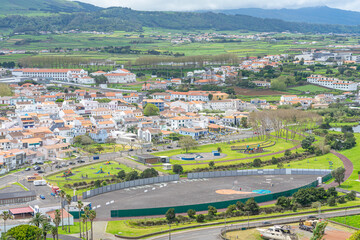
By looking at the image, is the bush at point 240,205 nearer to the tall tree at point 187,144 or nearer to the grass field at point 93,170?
the grass field at point 93,170

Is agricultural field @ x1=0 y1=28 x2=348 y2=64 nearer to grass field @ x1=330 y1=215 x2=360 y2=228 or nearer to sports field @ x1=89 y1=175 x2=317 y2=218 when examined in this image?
sports field @ x1=89 y1=175 x2=317 y2=218

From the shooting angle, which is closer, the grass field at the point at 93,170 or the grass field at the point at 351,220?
the grass field at the point at 351,220

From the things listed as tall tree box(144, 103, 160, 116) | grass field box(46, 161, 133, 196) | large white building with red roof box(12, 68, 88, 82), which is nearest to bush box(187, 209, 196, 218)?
grass field box(46, 161, 133, 196)

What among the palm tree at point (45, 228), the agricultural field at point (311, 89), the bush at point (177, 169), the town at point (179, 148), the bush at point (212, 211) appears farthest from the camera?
the agricultural field at point (311, 89)

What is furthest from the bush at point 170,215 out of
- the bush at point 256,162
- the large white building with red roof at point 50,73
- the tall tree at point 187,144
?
the large white building with red roof at point 50,73

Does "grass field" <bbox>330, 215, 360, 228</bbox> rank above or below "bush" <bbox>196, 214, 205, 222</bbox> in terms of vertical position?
above

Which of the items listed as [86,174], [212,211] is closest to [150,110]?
[86,174]

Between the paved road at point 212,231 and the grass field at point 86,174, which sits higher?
the paved road at point 212,231

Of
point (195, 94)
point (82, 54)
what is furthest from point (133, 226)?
point (82, 54)

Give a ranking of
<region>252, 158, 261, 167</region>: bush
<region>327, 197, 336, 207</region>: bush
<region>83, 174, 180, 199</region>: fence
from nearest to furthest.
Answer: <region>327, 197, 336, 207</region>: bush, <region>83, 174, 180, 199</region>: fence, <region>252, 158, 261, 167</region>: bush

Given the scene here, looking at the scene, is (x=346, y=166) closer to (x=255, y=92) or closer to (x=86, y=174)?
(x=86, y=174)

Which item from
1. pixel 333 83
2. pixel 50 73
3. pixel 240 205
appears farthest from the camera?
pixel 50 73
